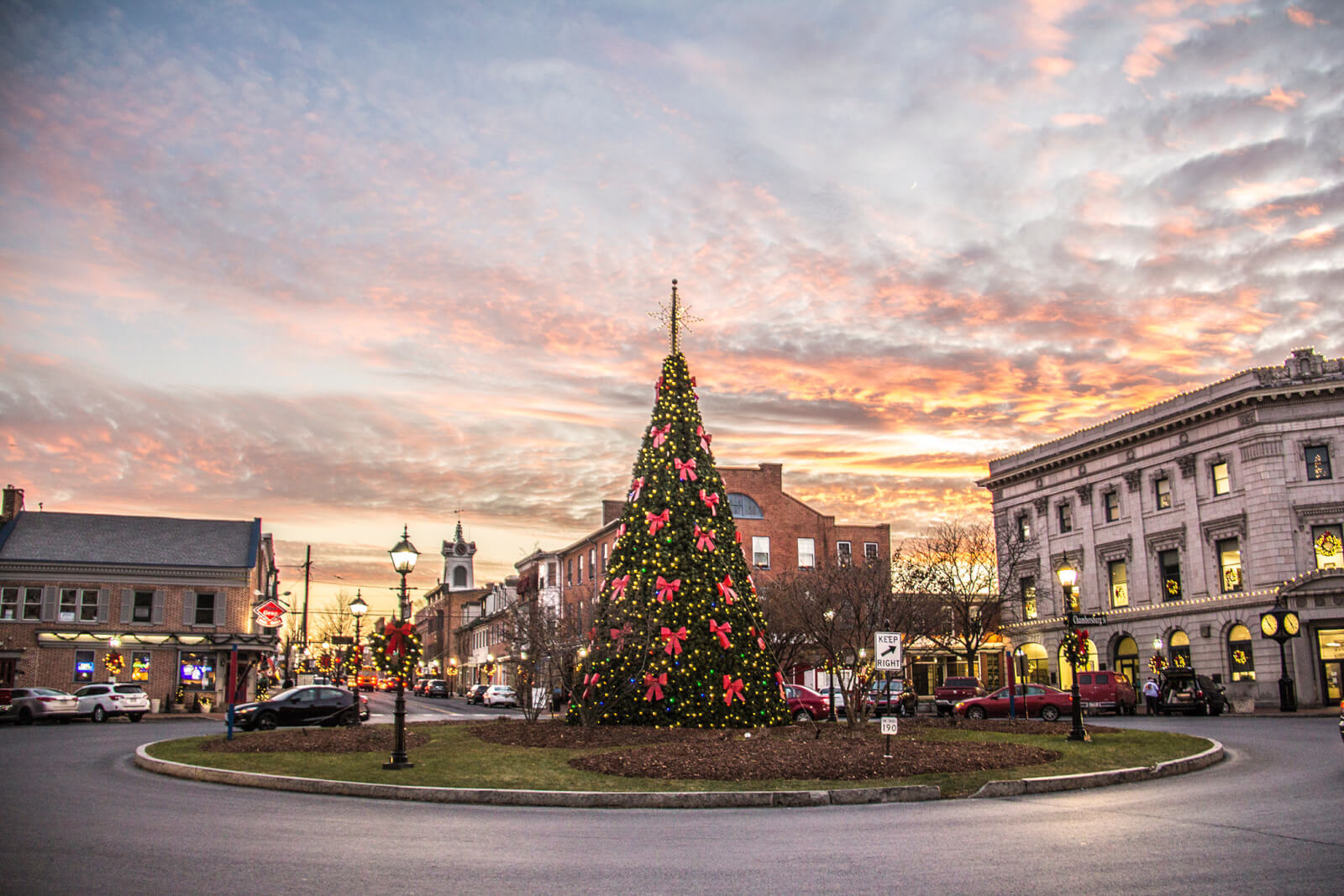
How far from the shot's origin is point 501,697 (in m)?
61.2

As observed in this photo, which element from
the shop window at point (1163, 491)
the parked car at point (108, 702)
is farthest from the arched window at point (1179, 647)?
the parked car at point (108, 702)

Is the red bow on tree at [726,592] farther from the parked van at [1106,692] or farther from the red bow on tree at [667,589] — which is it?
the parked van at [1106,692]

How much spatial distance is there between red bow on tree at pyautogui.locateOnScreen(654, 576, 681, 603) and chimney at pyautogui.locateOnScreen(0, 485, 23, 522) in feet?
148

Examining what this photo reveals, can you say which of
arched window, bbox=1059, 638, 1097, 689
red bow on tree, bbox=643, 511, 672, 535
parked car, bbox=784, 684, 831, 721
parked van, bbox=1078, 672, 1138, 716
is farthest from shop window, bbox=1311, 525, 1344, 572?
red bow on tree, bbox=643, 511, 672, 535

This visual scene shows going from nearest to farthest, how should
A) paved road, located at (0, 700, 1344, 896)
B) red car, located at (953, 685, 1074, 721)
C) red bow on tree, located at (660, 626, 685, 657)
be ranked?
paved road, located at (0, 700, 1344, 896) → red bow on tree, located at (660, 626, 685, 657) → red car, located at (953, 685, 1074, 721)

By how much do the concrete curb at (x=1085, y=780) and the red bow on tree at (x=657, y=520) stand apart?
12759 millimetres

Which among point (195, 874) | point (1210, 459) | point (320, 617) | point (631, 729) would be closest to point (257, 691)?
point (631, 729)

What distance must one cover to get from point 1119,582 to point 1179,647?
600cm

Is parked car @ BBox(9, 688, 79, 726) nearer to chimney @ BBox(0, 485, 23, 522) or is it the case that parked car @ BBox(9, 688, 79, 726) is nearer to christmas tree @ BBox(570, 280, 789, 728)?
chimney @ BBox(0, 485, 23, 522)

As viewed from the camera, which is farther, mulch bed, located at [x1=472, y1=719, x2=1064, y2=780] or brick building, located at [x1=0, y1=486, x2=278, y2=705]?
brick building, located at [x1=0, y1=486, x2=278, y2=705]

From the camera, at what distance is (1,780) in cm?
1705

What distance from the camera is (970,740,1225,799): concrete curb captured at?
50.4 feet

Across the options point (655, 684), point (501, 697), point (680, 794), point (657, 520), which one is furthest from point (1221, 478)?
point (680, 794)

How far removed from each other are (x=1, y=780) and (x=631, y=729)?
1282 centimetres
